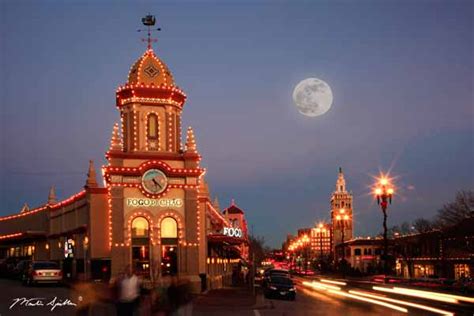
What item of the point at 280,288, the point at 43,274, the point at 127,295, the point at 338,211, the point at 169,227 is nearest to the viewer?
the point at 127,295

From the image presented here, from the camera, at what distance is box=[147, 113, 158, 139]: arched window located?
4425 cm

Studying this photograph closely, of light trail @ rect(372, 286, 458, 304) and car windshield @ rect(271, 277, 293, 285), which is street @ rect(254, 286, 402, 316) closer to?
light trail @ rect(372, 286, 458, 304)

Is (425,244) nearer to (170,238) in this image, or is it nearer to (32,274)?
(170,238)

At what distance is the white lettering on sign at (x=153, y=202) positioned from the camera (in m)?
42.4

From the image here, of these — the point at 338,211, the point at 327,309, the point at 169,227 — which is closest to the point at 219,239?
the point at 169,227

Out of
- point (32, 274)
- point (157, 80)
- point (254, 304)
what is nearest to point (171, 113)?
point (157, 80)

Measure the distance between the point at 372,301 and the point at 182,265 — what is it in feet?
44.1

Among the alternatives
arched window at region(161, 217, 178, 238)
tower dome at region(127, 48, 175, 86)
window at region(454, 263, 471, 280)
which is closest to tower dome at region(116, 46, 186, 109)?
tower dome at region(127, 48, 175, 86)

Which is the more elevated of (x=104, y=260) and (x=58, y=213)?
(x=58, y=213)

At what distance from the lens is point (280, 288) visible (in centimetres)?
3747

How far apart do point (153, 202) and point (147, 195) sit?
62 cm

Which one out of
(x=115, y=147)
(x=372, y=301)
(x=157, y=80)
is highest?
(x=157, y=80)

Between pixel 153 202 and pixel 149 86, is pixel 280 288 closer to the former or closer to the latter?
pixel 153 202

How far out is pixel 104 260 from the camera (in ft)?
141
